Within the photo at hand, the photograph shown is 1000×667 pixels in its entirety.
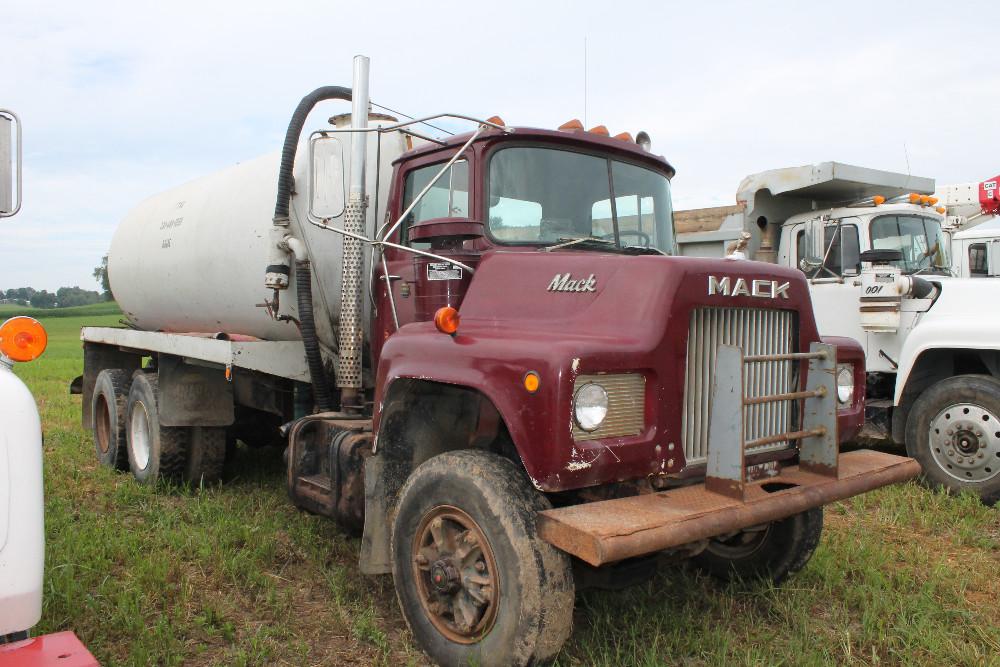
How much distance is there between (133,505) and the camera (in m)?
5.99

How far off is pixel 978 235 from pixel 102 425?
390 inches

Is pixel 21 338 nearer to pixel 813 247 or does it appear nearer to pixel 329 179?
pixel 329 179

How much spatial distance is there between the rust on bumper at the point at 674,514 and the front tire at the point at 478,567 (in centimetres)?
15

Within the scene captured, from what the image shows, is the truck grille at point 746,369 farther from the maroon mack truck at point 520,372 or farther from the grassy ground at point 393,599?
the grassy ground at point 393,599

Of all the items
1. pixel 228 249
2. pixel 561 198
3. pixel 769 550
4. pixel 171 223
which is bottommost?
pixel 769 550

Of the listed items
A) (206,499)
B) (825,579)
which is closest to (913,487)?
(825,579)

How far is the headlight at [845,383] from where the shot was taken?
4074 mm

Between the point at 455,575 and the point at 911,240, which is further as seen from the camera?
the point at 911,240

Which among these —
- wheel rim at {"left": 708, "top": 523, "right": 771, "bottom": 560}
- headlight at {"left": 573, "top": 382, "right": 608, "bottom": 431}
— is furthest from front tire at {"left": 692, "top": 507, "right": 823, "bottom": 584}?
headlight at {"left": 573, "top": 382, "right": 608, "bottom": 431}

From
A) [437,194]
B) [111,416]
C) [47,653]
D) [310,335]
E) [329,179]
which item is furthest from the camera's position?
[111,416]

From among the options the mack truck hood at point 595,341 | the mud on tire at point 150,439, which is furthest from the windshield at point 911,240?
the mud on tire at point 150,439

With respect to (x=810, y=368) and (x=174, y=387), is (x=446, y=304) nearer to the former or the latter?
Result: (x=810, y=368)

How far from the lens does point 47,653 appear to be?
2.24 meters

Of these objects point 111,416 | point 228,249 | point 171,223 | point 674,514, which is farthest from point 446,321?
point 111,416
